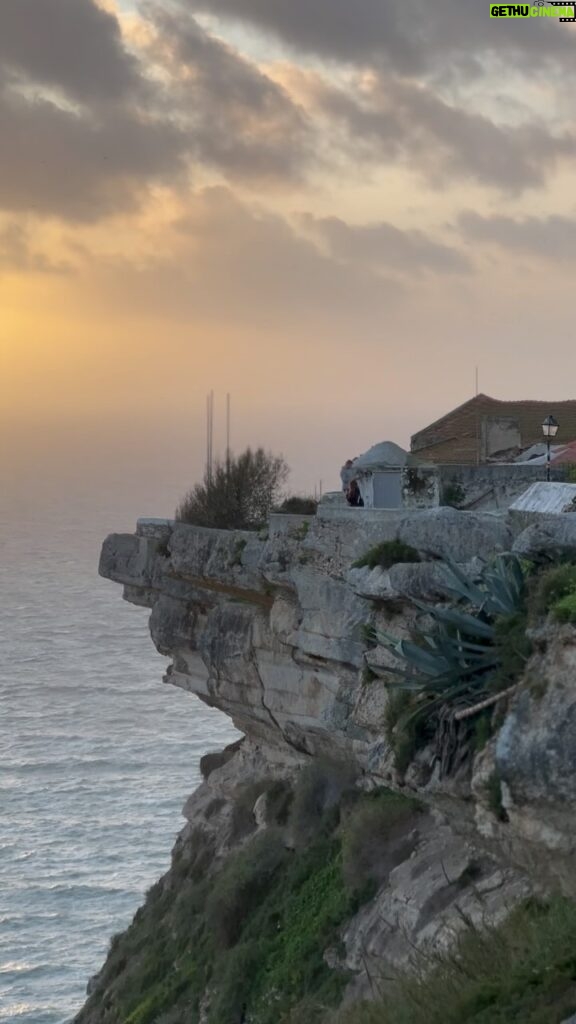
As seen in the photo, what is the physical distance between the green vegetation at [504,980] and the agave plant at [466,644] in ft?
5.43

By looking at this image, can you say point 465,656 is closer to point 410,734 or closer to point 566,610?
point 410,734

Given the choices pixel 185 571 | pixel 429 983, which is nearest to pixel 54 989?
pixel 185 571

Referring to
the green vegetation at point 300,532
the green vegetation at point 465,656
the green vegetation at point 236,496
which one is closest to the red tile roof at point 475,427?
the green vegetation at point 236,496

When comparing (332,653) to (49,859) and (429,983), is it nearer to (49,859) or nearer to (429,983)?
(429,983)

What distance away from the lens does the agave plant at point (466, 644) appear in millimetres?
10188

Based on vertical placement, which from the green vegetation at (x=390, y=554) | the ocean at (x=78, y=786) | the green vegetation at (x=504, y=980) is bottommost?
the ocean at (x=78, y=786)

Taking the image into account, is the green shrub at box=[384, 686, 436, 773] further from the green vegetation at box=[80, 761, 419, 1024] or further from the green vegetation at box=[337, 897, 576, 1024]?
the green vegetation at box=[80, 761, 419, 1024]

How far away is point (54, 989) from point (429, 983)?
1626 centimetres

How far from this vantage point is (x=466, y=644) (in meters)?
10.2

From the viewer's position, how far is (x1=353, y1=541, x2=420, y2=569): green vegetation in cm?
1345

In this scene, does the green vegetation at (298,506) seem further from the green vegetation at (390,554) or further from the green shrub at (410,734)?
the green shrub at (410,734)

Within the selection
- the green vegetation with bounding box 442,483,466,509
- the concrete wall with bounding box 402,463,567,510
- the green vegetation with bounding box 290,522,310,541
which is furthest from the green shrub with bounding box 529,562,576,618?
the green vegetation with bounding box 442,483,466,509

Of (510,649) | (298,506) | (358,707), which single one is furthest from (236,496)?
(510,649)

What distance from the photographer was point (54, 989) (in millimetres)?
23484
